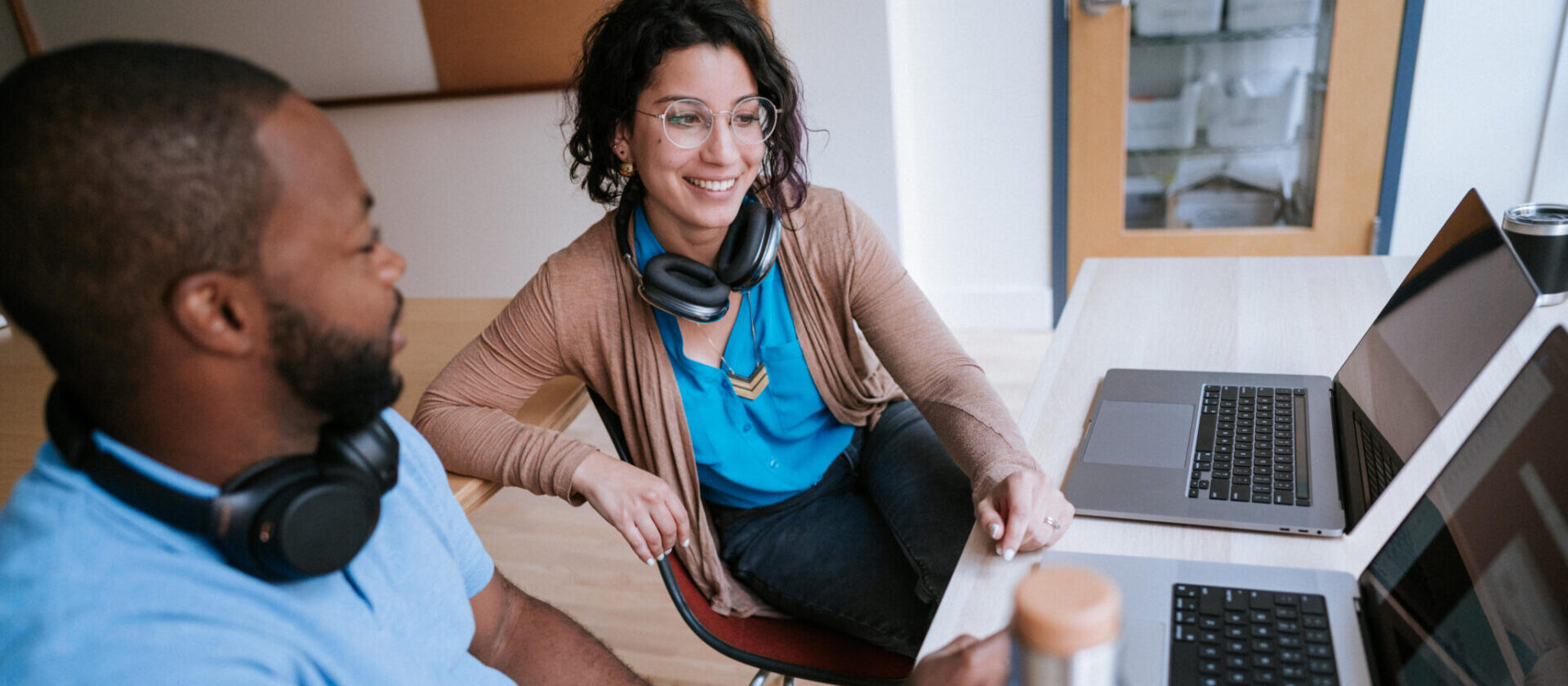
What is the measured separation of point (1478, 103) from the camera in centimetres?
248

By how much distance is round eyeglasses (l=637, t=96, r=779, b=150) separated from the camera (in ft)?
3.93

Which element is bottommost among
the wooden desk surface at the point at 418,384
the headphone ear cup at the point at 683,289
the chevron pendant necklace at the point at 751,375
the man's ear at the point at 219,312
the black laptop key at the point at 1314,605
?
the wooden desk surface at the point at 418,384

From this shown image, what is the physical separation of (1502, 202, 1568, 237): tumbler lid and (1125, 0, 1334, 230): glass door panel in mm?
1569

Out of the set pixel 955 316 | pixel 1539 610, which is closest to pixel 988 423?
pixel 1539 610

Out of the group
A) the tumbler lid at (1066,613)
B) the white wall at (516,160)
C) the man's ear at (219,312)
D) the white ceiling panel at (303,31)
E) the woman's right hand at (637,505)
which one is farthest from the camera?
the white ceiling panel at (303,31)

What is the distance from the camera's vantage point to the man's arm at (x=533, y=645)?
37.2 inches

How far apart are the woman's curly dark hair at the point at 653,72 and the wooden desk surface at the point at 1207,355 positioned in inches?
18.9

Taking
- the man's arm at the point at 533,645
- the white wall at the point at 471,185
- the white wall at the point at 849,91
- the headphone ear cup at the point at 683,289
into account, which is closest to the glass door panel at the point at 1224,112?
the white wall at the point at 849,91

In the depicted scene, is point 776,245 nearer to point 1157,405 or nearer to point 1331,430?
point 1157,405

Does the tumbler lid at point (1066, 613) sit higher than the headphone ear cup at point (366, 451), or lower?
higher

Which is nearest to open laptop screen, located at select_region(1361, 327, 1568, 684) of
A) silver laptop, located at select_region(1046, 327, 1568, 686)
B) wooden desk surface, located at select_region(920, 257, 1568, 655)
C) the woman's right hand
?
silver laptop, located at select_region(1046, 327, 1568, 686)

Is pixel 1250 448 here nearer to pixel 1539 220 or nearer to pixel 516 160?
pixel 1539 220

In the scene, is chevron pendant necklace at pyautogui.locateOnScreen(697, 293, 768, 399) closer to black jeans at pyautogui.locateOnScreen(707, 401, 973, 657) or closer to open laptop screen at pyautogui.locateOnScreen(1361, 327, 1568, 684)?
black jeans at pyautogui.locateOnScreen(707, 401, 973, 657)

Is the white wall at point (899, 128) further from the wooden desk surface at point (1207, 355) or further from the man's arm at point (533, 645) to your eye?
the man's arm at point (533, 645)
